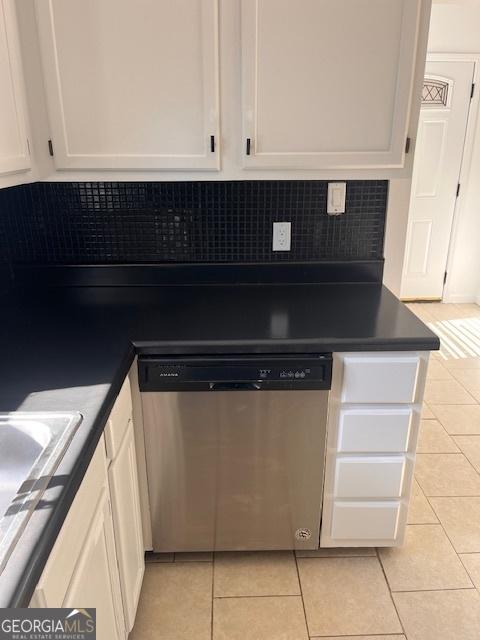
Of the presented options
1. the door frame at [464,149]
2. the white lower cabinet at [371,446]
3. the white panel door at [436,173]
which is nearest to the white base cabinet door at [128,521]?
the white lower cabinet at [371,446]

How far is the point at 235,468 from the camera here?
1.73 meters

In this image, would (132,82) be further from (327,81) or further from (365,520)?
(365,520)

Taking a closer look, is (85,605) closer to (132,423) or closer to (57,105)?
(132,423)

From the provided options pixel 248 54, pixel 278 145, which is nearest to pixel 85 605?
pixel 278 145

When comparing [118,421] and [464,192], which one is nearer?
[118,421]

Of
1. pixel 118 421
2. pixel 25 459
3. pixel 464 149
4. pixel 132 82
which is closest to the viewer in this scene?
pixel 25 459

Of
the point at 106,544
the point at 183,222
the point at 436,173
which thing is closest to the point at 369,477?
the point at 106,544

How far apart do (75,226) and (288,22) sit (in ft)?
3.69

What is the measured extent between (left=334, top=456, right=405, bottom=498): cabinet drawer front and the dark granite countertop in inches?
17.1

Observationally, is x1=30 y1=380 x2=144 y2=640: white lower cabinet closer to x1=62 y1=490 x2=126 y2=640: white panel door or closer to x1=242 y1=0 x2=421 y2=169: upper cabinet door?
x1=62 y1=490 x2=126 y2=640: white panel door

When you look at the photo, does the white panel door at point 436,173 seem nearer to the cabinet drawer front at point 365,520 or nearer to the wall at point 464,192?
the wall at point 464,192

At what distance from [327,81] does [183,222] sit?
78cm

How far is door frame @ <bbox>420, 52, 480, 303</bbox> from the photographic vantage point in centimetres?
407

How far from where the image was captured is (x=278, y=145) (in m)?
→ 1.71
